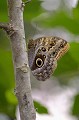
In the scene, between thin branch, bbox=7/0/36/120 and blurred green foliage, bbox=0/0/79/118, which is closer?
thin branch, bbox=7/0/36/120

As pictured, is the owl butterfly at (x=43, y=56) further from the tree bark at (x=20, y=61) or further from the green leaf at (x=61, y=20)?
the green leaf at (x=61, y=20)

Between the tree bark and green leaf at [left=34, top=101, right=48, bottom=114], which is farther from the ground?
green leaf at [left=34, top=101, right=48, bottom=114]

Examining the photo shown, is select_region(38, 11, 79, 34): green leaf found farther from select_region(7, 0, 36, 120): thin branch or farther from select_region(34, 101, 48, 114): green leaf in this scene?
select_region(7, 0, 36, 120): thin branch

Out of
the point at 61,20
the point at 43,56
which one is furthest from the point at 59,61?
the point at 43,56

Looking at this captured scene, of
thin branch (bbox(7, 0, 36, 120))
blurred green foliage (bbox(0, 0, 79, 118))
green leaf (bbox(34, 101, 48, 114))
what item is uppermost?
blurred green foliage (bbox(0, 0, 79, 118))

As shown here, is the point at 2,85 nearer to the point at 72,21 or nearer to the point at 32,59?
the point at 72,21

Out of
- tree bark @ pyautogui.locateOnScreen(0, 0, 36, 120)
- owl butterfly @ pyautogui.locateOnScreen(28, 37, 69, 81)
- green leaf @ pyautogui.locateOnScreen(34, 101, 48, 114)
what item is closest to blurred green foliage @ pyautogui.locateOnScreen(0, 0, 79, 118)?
green leaf @ pyautogui.locateOnScreen(34, 101, 48, 114)

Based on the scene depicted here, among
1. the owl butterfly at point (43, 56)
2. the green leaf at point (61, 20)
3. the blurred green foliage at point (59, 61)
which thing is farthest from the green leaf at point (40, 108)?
the owl butterfly at point (43, 56)

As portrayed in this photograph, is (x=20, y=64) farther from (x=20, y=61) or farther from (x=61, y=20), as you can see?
(x=61, y=20)

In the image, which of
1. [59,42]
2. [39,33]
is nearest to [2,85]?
[39,33]
